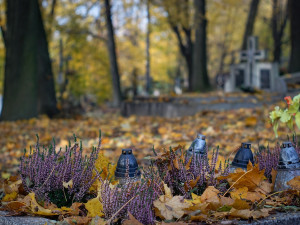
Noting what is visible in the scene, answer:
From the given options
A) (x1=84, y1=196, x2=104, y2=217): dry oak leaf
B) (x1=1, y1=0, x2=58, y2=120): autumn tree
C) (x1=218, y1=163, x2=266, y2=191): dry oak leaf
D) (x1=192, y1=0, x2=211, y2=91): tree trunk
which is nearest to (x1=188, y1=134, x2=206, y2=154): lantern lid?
(x1=218, y1=163, x2=266, y2=191): dry oak leaf

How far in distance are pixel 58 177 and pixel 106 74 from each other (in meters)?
22.1

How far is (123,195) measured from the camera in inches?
80.4

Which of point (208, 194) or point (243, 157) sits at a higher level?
point (243, 157)

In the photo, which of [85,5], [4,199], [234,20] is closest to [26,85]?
[4,199]

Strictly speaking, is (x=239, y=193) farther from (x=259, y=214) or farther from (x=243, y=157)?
(x=243, y=157)

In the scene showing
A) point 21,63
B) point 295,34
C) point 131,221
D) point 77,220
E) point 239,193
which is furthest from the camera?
point 295,34

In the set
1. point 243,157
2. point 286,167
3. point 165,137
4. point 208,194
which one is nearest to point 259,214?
point 208,194

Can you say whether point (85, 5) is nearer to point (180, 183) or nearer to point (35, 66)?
point (35, 66)

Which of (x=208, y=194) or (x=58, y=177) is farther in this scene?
(x=58, y=177)

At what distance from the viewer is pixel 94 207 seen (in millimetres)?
2105

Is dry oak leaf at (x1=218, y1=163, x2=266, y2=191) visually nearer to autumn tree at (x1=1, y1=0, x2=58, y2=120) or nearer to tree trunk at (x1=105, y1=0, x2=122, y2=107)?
autumn tree at (x1=1, y1=0, x2=58, y2=120)

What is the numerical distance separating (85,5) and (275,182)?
18502 millimetres

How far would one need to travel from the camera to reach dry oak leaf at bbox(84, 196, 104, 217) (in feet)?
6.84

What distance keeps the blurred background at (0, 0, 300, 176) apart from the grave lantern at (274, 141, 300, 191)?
6.61 feet
